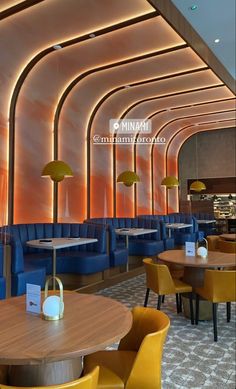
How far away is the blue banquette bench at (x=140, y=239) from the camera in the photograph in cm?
737

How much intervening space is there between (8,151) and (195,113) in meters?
6.22

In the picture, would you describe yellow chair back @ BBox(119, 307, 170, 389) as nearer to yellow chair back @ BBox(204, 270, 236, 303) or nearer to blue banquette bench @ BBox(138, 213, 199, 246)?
yellow chair back @ BBox(204, 270, 236, 303)

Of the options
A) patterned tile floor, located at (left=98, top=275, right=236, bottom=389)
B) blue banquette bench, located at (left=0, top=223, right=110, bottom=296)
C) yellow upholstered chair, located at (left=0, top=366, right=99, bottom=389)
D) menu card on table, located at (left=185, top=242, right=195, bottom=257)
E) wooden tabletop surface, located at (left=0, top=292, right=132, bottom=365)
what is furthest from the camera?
blue banquette bench, located at (left=0, top=223, right=110, bottom=296)

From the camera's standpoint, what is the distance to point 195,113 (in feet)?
33.2

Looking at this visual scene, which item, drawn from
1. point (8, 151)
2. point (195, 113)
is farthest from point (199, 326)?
point (195, 113)

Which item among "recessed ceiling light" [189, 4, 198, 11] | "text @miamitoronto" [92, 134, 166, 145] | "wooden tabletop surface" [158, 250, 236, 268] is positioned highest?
"recessed ceiling light" [189, 4, 198, 11]

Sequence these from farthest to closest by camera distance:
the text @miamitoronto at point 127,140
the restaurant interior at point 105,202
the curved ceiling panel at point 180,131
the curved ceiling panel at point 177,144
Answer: the curved ceiling panel at point 177,144
the curved ceiling panel at point 180,131
the text @miamitoronto at point 127,140
the restaurant interior at point 105,202

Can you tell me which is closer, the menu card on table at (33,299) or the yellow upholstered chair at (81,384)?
the yellow upholstered chair at (81,384)

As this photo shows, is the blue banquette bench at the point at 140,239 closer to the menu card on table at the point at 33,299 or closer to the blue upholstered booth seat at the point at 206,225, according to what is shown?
the blue upholstered booth seat at the point at 206,225

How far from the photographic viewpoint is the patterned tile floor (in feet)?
8.91

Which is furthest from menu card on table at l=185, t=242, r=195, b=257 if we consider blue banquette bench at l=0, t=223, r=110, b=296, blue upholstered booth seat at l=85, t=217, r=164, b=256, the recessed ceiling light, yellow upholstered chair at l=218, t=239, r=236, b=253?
the recessed ceiling light

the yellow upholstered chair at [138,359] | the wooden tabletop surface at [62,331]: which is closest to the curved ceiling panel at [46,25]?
the wooden tabletop surface at [62,331]

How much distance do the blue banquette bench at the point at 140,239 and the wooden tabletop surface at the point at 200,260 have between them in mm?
2314

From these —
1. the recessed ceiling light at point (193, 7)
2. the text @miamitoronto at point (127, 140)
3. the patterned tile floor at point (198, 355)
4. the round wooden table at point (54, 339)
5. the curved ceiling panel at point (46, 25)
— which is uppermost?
the recessed ceiling light at point (193, 7)
